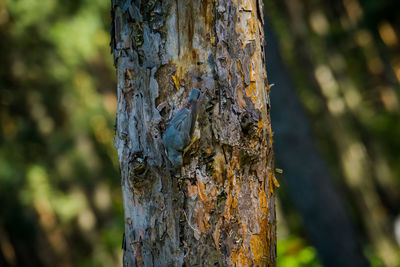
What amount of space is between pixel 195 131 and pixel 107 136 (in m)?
12.5

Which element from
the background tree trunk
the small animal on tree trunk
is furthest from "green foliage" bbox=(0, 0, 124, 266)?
the small animal on tree trunk

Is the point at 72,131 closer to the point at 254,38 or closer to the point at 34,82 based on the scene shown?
the point at 34,82

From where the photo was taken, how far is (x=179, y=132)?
1537 mm

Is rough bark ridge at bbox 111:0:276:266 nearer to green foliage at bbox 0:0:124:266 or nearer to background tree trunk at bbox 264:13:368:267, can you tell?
A: background tree trunk at bbox 264:13:368:267

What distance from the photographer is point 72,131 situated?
30.7 ft

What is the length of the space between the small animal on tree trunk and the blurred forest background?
337cm

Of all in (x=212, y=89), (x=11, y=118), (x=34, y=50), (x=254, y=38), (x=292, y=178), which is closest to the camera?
(x=212, y=89)

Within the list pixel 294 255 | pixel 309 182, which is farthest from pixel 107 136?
pixel 294 255

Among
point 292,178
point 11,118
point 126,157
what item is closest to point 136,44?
point 126,157

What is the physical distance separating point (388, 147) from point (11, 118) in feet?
36.1

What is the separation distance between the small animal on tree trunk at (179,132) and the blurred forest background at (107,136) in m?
3.37

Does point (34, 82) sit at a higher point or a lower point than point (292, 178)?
higher

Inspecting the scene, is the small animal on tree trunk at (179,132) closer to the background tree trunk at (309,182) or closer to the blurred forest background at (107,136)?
the blurred forest background at (107,136)

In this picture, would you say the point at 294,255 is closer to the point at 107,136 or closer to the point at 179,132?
the point at 179,132
